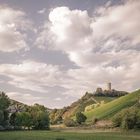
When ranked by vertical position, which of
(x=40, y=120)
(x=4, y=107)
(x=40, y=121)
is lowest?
(x=40, y=121)

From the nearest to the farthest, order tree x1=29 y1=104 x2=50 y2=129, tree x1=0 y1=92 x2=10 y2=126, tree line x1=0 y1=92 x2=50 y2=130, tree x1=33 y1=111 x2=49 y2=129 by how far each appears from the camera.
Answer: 1. tree x1=0 y1=92 x2=10 y2=126
2. tree line x1=0 y1=92 x2=50 y2=130
3. tree x1=33 y1=111 x2=49 y2=129
4. tree x1=29 y1=104 x2=50 y2=129

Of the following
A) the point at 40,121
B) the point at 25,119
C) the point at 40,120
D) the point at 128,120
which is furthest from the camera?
the point at 40,120

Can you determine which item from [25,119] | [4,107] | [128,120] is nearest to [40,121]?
[25,119]

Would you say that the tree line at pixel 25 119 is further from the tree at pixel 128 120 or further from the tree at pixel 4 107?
the tree at pixel 128 120

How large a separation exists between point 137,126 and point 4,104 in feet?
170

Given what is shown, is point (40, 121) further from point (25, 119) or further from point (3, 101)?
point (3, 101)

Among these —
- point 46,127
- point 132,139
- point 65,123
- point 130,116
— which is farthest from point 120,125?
point 132,139

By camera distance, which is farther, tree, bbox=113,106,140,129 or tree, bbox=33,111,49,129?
tree, bbox=33,111,49,129

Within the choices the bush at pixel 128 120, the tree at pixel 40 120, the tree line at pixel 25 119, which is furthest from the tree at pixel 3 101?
the bush at pixel 128 120

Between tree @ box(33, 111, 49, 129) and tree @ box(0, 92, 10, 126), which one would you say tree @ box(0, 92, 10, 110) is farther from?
tree @ box(33, 111, 49, 129)

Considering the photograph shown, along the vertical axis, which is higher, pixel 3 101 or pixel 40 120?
pixel 3 101

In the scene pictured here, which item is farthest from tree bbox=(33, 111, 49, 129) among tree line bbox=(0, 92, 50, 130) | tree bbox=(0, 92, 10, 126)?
tree bbox=(0, 92, 10, 126)

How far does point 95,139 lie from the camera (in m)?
85.9

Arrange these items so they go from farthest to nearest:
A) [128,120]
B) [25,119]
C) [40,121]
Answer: [40,121]
[25,119]
[128,120]
